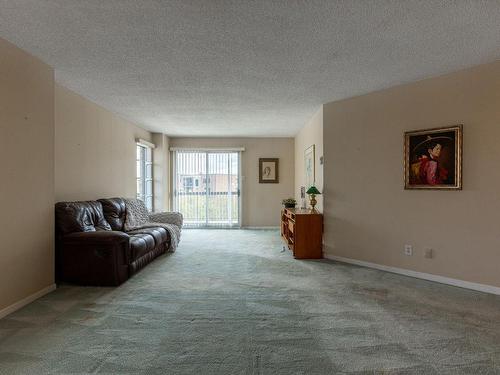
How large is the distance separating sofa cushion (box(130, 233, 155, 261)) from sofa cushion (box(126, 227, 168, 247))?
0.16m

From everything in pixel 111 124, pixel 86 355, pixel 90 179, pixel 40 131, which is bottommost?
pixel 86 355

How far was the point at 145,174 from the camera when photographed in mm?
7371

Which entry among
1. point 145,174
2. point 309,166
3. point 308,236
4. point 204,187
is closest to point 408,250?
point 308,236

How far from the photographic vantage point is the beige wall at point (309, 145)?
17.4 feet

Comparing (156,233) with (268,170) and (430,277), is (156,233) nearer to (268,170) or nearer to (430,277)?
(430,277)

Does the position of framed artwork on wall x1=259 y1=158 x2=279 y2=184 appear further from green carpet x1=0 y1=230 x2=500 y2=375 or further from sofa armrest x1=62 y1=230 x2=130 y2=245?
sofa armrest x1=62 y1=230 x2=130 y2=245

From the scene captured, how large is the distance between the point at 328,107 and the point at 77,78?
3.44 metres

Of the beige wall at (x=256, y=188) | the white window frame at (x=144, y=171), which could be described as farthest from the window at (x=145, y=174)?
the beige wall at (x=256, y=188)

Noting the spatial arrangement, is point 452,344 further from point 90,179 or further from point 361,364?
point 90,179

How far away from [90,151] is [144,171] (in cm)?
254

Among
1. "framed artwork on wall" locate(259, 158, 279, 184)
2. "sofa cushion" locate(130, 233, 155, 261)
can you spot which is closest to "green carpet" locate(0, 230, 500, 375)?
"sofa cushion" locate(130, 233, 155, 261)

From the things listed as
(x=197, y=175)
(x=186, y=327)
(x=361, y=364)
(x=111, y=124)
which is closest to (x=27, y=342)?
(x=186, y=327)

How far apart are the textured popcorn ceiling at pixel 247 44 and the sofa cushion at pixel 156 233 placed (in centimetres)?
194

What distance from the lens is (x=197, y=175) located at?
845 cm
